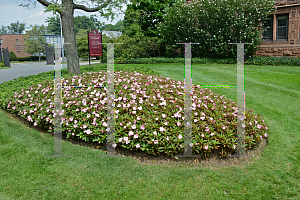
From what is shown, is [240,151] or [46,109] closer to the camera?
[240,151]

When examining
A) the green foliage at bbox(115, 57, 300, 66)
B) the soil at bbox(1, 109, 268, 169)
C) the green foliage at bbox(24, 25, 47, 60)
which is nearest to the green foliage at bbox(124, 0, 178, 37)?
the green foliage at bbox(115, 57, 300, 66)

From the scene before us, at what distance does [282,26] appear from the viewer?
15.5m

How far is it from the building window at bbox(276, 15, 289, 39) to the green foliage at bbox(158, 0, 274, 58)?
1.38 metres

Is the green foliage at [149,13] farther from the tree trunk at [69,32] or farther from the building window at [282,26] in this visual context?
the tree trunk at [69,32]

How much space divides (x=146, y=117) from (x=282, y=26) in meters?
15.6

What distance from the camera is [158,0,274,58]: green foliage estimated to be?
1448 cm

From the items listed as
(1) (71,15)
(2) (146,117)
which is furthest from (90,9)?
(2) (146,117)

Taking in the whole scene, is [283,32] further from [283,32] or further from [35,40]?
[35,40]

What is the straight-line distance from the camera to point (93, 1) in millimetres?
9328

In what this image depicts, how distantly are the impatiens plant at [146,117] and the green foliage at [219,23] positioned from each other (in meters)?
11.0

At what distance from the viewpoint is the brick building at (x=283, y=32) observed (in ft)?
48.2

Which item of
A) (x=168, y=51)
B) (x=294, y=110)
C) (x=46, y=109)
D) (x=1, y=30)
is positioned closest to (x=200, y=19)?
(x=168, y=51)

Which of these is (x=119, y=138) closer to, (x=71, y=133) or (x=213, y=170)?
(x=71, y=133)

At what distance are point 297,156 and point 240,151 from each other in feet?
2.95
